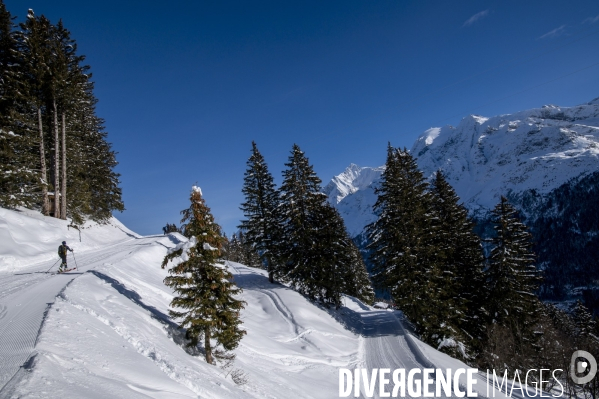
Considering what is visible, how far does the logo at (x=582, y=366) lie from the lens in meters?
18.7

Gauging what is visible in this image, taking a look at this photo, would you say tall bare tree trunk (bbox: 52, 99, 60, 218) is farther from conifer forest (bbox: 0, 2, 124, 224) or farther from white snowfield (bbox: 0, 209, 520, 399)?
white snowfield (bbox: 0, 209, 520, 399)

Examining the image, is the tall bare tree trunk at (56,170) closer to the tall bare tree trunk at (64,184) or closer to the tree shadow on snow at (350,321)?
the tall bare tree trunk at (64,184)

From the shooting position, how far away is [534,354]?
22172mm

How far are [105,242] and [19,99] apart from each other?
14.0 m

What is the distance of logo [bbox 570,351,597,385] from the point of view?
18734 mm

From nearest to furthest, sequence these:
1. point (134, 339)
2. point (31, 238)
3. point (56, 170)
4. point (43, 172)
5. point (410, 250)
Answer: point (134, 339) → point (31, 238) → point (410, 250) → point (43, 172) → point (56, 170)

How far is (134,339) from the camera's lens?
8.70m

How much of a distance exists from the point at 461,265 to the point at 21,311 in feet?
89.4

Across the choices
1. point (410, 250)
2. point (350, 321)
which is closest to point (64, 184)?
point (350, 321)

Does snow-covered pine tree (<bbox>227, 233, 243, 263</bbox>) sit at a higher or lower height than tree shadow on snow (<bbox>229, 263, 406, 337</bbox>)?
higher

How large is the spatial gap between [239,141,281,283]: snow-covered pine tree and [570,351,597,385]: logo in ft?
72.6

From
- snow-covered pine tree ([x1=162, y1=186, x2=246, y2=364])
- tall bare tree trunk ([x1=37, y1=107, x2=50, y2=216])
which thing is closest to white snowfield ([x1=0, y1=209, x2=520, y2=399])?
snow-covered pine tree ([x1=162, y1=186, x2=246, y2=364])

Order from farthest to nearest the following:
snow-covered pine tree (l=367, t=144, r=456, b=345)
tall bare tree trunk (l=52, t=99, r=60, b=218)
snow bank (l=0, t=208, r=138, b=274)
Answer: tall bare tree trunk (l=52, t=99, r=60, b=218) < snow-covered pine tree (l=367, t=144, r=456, b=345) < snow bank (l=0, t=208, r=138, b=274)

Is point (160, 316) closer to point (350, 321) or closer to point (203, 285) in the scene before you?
point (203, 285)
